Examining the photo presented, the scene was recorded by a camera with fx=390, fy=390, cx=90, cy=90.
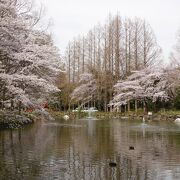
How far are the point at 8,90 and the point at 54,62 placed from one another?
596cm

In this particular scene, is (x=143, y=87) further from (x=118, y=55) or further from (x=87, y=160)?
(x=87, y=160)

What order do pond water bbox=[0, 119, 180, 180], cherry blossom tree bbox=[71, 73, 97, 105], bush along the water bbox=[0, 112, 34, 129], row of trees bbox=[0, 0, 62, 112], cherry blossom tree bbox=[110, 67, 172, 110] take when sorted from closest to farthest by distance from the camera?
pond water bbox=[0, 119, 180, 180] < row of trees bbox=[0, 0, 62, 112] < bush along the water bbox=[0, 112, 34, 129] < cherry blossom tree bbox=[110, 67, 172, 110] < cherry blossom tree bbox=[71, 73, 97, 105]

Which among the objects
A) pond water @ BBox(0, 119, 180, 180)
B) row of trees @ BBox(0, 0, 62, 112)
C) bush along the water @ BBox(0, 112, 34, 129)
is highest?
row of trees @ BBox(0, 0, 62, 112)

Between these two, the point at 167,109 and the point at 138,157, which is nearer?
the point at 138,157

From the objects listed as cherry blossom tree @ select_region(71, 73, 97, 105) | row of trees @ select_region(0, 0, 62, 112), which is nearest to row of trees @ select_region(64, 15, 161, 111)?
cherry blossom tree @ select_region(71, 73, 97, 105)

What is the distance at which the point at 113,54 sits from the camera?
57781 mm

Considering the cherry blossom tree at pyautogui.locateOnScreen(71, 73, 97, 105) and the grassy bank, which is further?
the cherry blossom tree at pyautogui.locateOnScreen(71, 73, 97, 105)

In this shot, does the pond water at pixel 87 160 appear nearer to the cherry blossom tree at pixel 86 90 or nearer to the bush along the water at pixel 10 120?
the bush along the water at pixel 10 120

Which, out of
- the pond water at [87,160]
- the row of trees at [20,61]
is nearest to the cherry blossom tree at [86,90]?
the row of trees at [20,61]

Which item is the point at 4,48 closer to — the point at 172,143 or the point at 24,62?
the point at 24,62

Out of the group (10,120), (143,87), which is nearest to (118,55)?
(143,87)

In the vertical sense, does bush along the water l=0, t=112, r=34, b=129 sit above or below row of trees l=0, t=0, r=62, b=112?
below

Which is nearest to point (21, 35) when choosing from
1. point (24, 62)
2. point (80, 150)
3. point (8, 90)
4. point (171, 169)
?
point (24, 62)

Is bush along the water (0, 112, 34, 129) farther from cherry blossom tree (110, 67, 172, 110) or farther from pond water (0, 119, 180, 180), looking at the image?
cherry blossom tree (110, 67, 172, 110)
